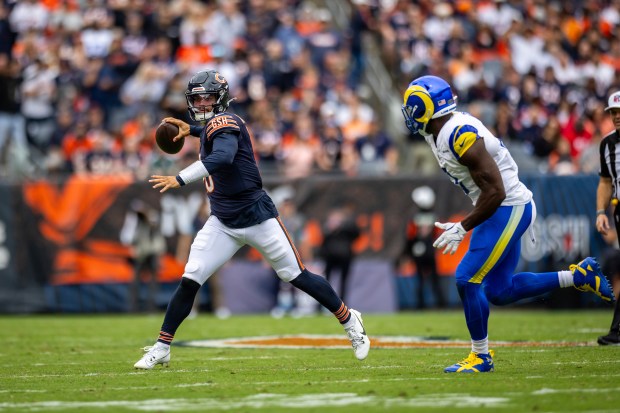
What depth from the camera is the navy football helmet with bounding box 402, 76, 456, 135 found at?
7.12m

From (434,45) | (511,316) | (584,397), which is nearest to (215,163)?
(584,397)

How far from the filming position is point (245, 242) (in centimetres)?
786

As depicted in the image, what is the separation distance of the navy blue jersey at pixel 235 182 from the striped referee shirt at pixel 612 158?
129 inches

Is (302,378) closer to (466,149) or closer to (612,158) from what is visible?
(466,149)

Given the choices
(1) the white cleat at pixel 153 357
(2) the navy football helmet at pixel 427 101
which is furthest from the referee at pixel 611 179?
(1) the white cleat at pixel 153 357

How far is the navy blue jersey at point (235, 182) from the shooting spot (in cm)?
767

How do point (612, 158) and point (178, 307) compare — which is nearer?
point (178, 307)

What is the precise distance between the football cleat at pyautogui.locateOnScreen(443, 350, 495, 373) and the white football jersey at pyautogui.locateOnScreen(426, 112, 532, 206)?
1044 millimetres

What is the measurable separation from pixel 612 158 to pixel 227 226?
3670 mm

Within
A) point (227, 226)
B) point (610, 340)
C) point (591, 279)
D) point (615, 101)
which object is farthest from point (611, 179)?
point (227, 226)

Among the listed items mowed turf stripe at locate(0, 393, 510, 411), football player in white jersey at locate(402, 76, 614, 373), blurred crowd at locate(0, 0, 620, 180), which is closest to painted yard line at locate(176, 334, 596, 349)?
football player in white jersey at locate(402, 76, 614, 373)

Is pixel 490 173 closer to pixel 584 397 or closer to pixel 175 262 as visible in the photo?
pixel 584 397

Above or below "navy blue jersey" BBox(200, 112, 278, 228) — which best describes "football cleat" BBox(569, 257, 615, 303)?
below

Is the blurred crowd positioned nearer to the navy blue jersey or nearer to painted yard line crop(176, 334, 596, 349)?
painted yard line crop(176, 334, 596, 349)
